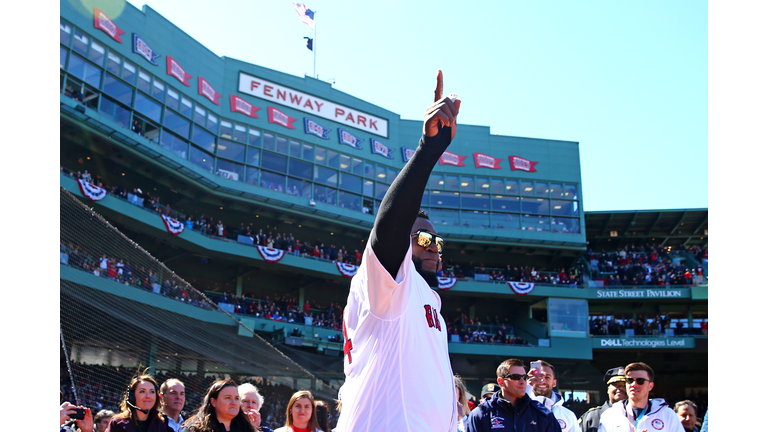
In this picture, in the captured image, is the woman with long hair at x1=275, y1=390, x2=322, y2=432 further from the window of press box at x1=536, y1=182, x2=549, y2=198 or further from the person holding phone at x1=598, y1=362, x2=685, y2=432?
the window of press box at x1=536, y1=182, x2=549, y2=198

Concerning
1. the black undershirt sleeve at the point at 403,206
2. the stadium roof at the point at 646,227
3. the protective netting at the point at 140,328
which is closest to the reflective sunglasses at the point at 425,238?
the black undershirt sleeve at the point at 403,206

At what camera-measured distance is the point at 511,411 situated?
19.5 ft

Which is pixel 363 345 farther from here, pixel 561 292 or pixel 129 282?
pixel 561 292

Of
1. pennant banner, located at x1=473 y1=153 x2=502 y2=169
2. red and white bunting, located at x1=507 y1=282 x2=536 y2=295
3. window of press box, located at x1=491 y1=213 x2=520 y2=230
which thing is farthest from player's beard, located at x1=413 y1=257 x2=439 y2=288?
pennant banner, located at x1=473 y1=153 x2=502 y2=169

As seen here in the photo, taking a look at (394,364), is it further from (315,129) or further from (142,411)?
(315,129)

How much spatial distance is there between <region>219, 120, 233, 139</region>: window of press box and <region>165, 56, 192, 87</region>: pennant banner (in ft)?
9.43

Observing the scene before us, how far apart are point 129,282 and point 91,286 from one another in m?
0.82

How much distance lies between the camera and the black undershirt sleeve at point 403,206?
2.47 metres

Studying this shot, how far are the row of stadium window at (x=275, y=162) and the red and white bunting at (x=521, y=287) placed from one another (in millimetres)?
4315

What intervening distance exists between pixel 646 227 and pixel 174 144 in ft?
109

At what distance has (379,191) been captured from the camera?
129ft

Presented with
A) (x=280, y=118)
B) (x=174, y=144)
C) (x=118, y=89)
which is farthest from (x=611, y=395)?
(x=280, y=118)

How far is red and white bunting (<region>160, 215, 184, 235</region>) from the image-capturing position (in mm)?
28188

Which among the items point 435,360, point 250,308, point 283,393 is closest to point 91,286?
point 283,393
